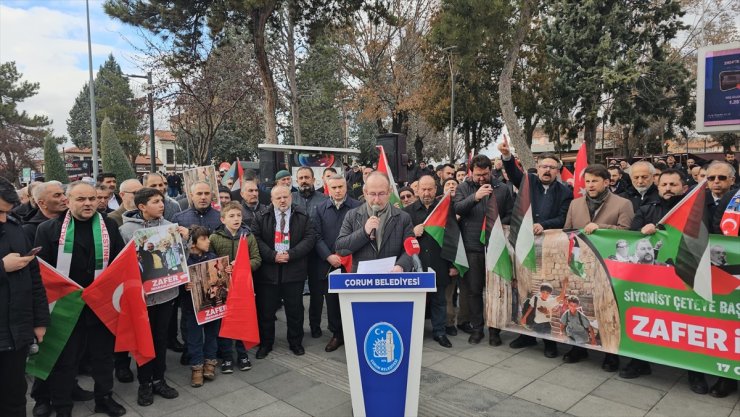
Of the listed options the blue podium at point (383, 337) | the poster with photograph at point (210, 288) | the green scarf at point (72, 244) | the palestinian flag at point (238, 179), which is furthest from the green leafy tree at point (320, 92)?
the blue podium at point (383, 337)

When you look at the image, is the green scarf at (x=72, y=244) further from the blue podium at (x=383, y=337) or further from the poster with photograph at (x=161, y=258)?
the blue podium at (x=383, y=337)

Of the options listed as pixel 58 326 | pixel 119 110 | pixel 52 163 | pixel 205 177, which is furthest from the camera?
pixel 119 110

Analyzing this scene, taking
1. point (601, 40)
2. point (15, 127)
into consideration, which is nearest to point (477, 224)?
point (601, 40)

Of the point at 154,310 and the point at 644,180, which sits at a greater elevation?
the point at 644,180

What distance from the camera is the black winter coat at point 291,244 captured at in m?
5.14

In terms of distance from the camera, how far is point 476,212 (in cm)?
553

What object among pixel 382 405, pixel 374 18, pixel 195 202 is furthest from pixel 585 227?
pixel 374 18

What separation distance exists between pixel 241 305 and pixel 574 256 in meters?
3.26

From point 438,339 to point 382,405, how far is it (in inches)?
87.9

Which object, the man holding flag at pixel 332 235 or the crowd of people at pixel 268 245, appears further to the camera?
the man holding flag at pixel 332 235

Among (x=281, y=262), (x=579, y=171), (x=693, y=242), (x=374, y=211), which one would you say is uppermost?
(x=579, y=171)

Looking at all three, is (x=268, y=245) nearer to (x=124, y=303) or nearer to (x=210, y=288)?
(x=210, y=288)

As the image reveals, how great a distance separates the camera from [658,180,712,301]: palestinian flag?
12.6 ft

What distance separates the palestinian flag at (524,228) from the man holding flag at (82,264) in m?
3.75
